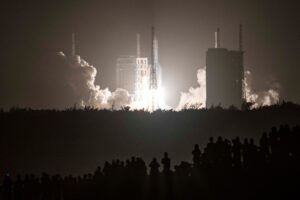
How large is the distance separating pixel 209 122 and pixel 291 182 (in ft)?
153

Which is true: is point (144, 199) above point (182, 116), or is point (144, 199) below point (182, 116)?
below

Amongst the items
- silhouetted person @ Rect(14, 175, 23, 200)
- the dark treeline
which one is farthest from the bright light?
silhouetted person @ Rect(14, 175, 23, 200)

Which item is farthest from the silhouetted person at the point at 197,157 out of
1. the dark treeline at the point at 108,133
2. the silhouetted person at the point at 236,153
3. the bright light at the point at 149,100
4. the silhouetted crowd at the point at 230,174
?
the bright light at the point at 149,100

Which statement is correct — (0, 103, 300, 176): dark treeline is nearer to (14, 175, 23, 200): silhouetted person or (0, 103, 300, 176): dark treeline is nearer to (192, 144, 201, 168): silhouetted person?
(14, 175, 23, 200): silhouetted person

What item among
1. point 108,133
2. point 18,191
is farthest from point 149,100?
point 18,191

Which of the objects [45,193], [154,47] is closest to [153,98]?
[154,47]

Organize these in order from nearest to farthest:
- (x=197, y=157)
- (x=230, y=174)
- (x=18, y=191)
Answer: (x=230, y=174) < (x=197, y=157) < (x=18, y=191)

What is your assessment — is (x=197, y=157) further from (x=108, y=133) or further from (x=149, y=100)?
(x=149, y=100)

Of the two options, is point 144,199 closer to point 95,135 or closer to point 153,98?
point 95,135

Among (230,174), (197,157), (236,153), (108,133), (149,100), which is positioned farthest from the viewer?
(149,100)

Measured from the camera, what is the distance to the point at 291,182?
139 feet

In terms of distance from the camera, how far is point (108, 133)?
8400 centimetres

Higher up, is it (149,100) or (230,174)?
(149,100)

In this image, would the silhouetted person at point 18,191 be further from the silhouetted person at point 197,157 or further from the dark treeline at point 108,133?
the dark treeline at point 108,133
